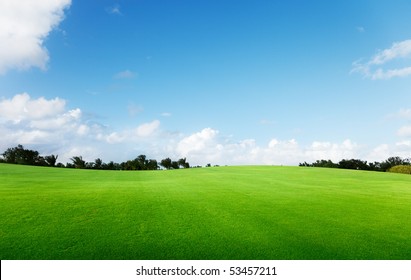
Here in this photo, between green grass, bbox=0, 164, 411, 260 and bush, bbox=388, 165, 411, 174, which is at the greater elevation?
bush, bbox=388, 165, 411, 174

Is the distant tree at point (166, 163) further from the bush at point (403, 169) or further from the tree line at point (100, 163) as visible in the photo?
the bush at point (403, 169)

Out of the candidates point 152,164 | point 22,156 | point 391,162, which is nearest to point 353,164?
point 391,162

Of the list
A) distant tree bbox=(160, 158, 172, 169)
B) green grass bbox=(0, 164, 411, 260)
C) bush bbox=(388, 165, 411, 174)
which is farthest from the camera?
distant tree bbox=(160, 158, 172, 169)

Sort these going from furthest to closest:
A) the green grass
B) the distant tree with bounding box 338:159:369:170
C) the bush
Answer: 1. the distant tree with bounding box 338:159:369:170
2. the bush
3. the green grass

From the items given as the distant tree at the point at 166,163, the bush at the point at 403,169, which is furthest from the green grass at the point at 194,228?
the distant tree at the point at 166,163

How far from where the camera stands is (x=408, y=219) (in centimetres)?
1363

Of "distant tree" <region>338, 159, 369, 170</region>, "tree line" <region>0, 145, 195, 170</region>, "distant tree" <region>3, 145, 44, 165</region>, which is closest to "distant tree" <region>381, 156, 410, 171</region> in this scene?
"distant tree" <region>338, 159, 369, 170</region>

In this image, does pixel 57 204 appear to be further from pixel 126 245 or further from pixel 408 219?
pixel 408 219

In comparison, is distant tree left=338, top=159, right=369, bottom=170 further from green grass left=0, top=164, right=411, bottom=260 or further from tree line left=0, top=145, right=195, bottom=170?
green grass left=0, top=164, right=411, bottom=260

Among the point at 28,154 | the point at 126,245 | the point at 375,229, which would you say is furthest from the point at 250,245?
the point at 28,154

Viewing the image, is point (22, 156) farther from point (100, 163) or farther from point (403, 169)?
point (403, 169)

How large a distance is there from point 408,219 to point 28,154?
76421 mm

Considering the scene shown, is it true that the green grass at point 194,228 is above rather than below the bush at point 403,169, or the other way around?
below

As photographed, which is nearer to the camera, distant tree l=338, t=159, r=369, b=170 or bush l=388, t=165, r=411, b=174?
bush l=388, t=165, r=411, b=174
